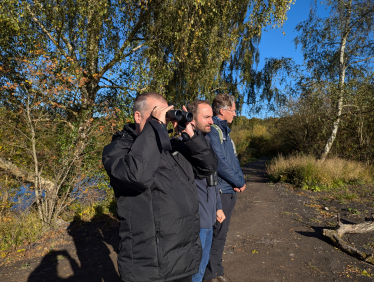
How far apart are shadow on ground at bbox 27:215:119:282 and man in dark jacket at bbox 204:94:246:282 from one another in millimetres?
1521

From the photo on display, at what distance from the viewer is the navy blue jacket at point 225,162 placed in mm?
2805

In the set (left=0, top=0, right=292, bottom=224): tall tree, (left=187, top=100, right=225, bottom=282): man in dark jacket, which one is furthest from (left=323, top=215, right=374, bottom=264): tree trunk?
(left=0, top=0, right=292, bottom=224): tall tree

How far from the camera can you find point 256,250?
13.3 ft

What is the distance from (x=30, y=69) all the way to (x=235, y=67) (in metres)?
11.1

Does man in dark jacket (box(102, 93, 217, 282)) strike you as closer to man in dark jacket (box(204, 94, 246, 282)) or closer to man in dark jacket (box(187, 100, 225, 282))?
man in dark jacket (box(187, 100, 225, 282))

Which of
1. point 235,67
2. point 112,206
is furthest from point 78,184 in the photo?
point 235,67

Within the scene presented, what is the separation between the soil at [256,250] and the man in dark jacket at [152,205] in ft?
6.80

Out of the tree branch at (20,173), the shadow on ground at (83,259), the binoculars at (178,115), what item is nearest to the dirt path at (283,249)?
the shadow on ground at (83,259)

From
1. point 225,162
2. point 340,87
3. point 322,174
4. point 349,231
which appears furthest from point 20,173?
point 340,87

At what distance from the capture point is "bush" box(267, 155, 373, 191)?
27.3ft

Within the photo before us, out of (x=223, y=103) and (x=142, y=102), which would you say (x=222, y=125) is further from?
(x=142, y=102)

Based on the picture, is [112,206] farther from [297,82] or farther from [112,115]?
[297,82]

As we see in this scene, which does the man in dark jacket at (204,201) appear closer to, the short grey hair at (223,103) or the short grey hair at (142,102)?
the short grey hair at (223,103)

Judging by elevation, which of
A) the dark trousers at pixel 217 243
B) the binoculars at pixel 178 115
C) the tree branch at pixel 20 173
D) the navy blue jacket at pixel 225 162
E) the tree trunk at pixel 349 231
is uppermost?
the binoculars at pixel 178 115
